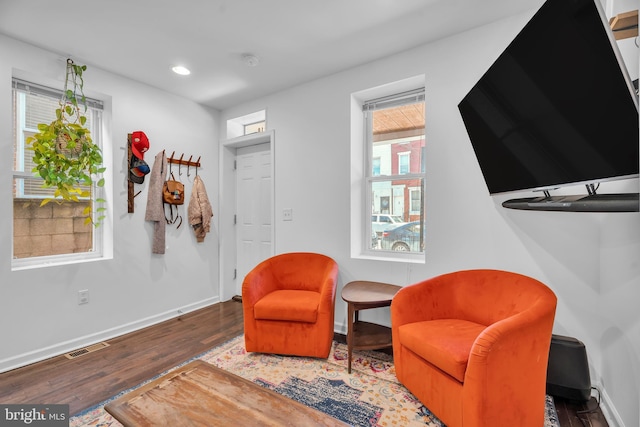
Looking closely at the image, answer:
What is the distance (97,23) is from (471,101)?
2598 millimetres

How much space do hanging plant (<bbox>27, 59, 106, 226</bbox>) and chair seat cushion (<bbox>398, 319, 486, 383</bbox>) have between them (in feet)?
8.98

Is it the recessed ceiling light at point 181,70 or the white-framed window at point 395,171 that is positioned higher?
the recessed ceiling light at point 181,70

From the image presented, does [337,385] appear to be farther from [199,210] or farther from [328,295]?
[199,210]

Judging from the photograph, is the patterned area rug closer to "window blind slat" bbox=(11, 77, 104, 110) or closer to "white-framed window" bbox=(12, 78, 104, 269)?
"white-framed window" bbox=(12, 78, 104, 269)

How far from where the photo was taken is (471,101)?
1825mm

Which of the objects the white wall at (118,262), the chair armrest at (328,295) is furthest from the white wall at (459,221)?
the white wall at (118,262)

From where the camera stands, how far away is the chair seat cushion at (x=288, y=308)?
2230 millimetres

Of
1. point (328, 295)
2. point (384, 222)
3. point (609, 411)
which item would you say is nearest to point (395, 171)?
point (384, 222)

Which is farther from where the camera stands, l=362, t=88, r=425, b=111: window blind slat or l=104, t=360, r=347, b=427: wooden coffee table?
l=362, t=88, r=425, b=111: window blind slat

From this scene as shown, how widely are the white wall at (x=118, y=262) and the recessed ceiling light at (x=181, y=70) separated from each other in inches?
20.2

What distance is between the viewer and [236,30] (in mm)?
2211

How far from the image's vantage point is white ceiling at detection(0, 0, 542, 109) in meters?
1.96

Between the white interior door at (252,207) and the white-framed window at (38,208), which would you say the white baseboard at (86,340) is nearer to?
the white-framed window at (38,208)

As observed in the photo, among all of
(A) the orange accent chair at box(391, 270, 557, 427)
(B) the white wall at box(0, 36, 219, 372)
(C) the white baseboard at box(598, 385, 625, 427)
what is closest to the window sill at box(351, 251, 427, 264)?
(A) the orange accent chair at box(391, 270, 557, 427)
